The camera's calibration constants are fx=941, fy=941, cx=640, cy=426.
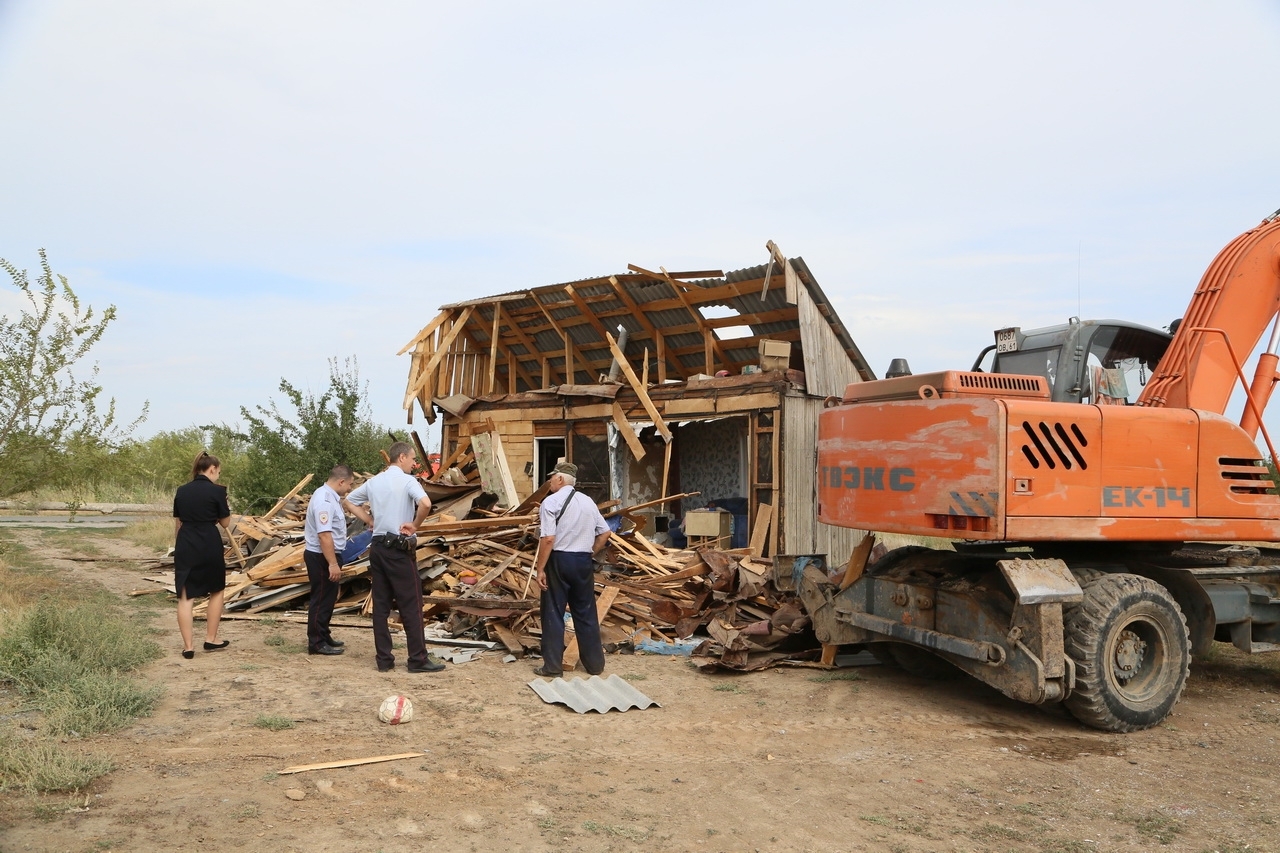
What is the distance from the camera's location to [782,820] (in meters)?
5.12

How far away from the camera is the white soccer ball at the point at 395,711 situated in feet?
22.3

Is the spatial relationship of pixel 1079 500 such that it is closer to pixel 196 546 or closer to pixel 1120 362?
pixel 1120 362

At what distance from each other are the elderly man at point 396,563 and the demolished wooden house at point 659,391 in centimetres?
475

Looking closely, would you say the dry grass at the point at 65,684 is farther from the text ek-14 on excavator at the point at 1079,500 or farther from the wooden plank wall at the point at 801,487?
the wooden plank wall at the point at 801,487

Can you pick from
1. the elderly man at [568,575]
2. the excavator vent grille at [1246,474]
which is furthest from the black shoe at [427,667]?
the excavator vent grille at [1246,474]

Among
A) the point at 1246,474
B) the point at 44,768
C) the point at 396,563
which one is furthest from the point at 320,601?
the point at 1246,474

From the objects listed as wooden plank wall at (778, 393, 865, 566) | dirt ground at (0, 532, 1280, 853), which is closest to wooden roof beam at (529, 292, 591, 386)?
wooden plank wall at (778, 393, 865, 566)

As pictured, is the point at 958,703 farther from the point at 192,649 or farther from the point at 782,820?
the point at 192,649

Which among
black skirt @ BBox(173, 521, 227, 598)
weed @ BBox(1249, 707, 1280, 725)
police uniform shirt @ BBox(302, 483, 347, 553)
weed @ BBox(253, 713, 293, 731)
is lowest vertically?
weed @ BBox(1249, 707, 1280, 725)

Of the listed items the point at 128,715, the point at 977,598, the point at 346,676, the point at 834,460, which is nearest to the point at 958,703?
the point at 977,598

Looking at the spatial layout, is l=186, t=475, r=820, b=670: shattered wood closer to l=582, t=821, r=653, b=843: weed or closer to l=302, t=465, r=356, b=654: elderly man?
l=302, t=465, r=356, b=654: elderly man

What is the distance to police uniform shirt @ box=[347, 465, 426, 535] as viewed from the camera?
8406 mm

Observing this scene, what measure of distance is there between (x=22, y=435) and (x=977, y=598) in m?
11.3

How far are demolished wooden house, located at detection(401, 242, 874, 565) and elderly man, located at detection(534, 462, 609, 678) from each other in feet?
13.7
